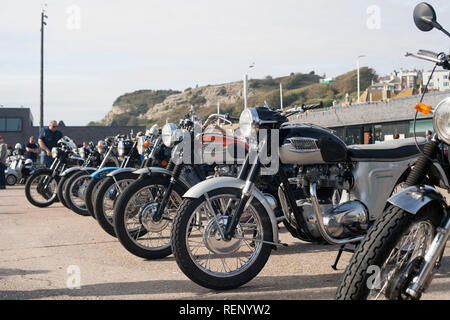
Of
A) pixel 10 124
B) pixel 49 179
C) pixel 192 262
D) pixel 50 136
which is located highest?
pixel 10 124

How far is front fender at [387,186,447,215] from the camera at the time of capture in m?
2.47

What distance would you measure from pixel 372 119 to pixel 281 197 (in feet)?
88.4

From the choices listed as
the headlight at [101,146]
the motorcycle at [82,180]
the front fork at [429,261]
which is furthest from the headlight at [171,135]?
the headlight at [101,146]

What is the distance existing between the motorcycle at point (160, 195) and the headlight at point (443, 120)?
242cm

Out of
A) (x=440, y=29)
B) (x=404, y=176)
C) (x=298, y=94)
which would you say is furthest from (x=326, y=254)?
(x=298, y=94)

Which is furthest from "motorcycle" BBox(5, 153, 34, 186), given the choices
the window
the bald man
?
the window

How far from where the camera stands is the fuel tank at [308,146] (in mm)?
4047

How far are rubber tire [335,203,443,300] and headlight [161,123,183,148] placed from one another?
9.94 feet

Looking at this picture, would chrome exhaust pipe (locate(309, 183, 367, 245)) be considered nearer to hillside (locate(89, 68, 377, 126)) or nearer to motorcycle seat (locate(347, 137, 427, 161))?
motorcycle seat (locate(347, 137, 427, 161))

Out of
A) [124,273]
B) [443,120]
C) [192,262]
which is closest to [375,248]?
[443,120]

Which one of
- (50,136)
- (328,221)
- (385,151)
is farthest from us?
(50,136)

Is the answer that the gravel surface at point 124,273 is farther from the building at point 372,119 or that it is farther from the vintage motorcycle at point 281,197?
the building at point 372,119

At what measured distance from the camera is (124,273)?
14.5 feet

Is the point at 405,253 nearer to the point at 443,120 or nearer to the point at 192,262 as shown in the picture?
the point at 443,120
